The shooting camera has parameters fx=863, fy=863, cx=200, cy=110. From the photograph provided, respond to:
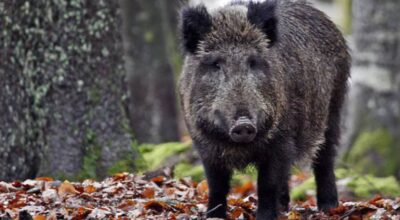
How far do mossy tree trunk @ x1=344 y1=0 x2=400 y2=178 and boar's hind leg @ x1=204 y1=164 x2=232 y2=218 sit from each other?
20.6ft

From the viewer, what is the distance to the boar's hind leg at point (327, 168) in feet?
27.2

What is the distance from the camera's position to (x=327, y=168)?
857 centimetres

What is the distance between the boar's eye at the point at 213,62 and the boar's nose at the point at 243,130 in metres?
0.74

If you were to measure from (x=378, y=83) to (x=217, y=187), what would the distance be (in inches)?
266

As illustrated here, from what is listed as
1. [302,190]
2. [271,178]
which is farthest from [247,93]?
Answer: [302,190]

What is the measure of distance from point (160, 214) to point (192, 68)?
48.2 inches

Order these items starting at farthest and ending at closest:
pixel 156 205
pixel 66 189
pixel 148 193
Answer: pixel 148 193
pixel 66 189
pixel 156 205

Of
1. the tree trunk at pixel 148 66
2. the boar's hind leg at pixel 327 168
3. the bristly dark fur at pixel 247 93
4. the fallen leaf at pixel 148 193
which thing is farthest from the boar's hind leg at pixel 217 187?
the tree trunk at pixel 148 66

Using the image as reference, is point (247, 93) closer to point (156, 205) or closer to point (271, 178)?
point (271, 178)

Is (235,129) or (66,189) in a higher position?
(235,129)

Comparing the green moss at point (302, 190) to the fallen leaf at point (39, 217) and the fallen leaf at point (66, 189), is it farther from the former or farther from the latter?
the fallen leaf at point (39, 217)

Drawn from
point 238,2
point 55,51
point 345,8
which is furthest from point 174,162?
point 345,8

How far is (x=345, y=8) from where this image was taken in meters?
22.1

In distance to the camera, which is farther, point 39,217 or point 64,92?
point 64,92
